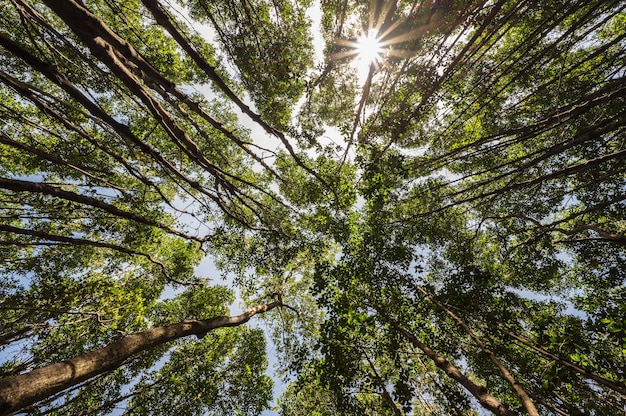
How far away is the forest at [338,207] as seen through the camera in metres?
3.86

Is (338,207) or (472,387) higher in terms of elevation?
(338,207)

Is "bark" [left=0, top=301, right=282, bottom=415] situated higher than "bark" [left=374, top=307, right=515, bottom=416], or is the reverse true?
"bark" [left=0, top=301, right=282, bottom=415]

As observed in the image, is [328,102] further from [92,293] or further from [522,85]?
[92,293]

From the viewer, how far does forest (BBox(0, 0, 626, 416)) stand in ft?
12.7

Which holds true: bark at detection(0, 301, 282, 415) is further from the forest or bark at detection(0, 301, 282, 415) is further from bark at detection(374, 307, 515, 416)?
bark at detection(374, 307, 515, 416)

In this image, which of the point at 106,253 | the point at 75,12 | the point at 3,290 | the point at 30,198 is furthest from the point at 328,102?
the point at 3,290

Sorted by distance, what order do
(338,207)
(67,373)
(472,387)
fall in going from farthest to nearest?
(338,207) < (472,387) < (67,373)

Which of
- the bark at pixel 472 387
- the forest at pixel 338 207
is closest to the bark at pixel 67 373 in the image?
the forest at pixel 338 207

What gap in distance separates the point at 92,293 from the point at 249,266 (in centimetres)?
454

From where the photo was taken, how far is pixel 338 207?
6.84 m

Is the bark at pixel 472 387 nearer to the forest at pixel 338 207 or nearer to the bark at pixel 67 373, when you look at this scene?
the forest at pixel 338 207

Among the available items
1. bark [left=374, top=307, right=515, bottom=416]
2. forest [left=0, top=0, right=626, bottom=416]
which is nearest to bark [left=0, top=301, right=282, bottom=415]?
forest [left=0, top=0, right=626, bottom=416]

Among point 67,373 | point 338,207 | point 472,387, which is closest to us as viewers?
point 67,373

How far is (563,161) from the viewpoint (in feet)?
26.8
